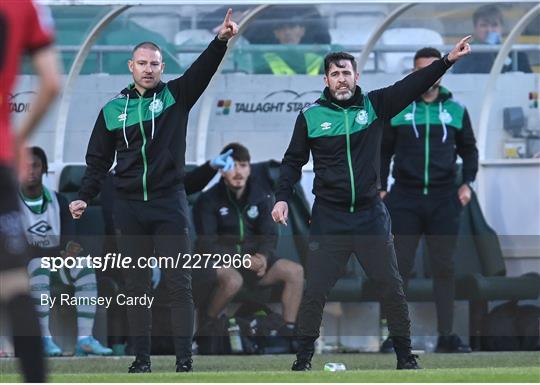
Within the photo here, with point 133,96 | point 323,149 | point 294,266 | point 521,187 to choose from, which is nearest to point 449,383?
point 323,149

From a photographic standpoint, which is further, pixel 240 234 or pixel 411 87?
pixel 240 234

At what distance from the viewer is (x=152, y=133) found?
8.88 metres

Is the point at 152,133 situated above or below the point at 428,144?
above

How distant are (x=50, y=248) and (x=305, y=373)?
10.9ft

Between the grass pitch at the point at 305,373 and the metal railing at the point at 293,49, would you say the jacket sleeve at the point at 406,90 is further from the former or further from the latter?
the metal railing at the point at 293,49

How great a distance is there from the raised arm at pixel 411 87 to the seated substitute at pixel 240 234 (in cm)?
238

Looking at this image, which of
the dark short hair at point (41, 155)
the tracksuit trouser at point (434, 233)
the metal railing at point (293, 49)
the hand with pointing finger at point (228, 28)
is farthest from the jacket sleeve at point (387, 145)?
the hand with pointing finger at point (228, 28)

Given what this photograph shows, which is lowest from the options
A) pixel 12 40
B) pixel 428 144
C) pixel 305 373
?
pixel 305 373

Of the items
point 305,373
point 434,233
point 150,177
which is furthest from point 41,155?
point 305,373

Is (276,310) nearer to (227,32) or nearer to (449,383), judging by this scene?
(227,32)

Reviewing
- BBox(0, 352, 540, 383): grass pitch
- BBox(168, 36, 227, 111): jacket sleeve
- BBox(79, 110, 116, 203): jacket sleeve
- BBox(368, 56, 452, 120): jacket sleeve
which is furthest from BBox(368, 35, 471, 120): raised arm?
BBox(79, 110, 116, 203): jacket sleeve

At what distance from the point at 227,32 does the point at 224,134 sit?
3.53 metres

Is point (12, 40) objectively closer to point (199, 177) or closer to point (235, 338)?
point (199, 177)

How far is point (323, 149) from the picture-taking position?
28.5 feet
